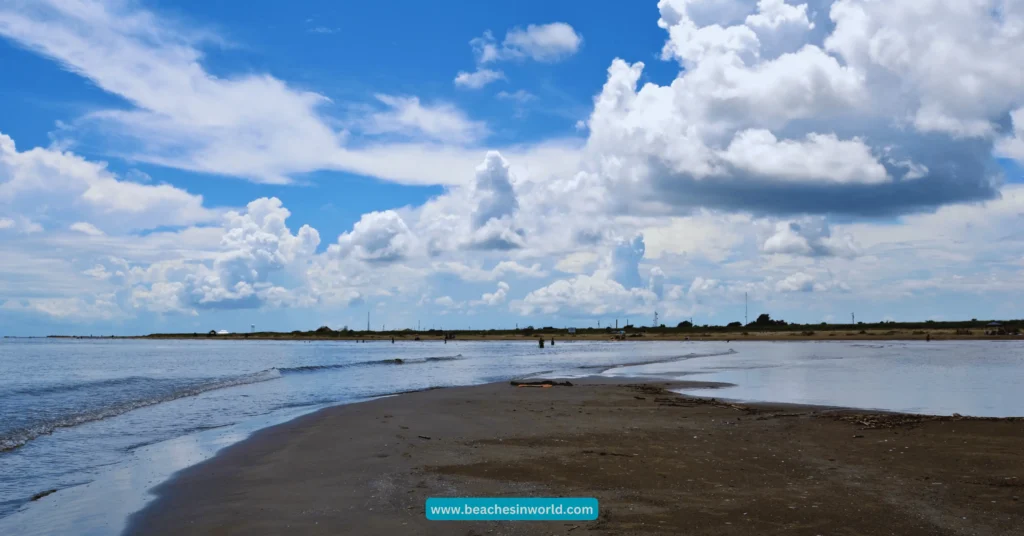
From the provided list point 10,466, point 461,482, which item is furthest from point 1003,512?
point 10,466

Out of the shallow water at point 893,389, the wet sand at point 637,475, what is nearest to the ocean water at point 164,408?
the shallow water at point 893,389

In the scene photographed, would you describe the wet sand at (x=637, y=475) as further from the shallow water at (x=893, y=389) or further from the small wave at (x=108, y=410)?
the small wave at (x=108, y=410)

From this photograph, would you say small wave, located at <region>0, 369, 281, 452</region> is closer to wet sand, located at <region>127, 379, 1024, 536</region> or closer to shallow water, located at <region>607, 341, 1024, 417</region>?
wet sand, located at <region>127, 379, 1024, 536</region>

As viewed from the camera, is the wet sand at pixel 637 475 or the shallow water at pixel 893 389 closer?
the wet sand at pixel 637 475

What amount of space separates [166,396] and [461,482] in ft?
86.2

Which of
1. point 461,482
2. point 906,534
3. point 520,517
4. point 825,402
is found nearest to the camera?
point 906,534

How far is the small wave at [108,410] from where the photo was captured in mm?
19303

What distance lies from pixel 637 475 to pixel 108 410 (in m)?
23.6

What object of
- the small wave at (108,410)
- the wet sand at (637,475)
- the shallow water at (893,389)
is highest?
the wet sand at (637,475)

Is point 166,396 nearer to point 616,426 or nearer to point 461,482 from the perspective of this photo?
point 616,426

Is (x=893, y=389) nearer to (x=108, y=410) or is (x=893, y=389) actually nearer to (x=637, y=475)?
(x=637, y=475)

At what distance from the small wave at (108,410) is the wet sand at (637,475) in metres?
7.15

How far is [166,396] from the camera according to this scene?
106ft

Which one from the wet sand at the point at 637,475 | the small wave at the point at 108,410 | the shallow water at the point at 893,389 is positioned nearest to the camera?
the wet sand at the point at 637,475
